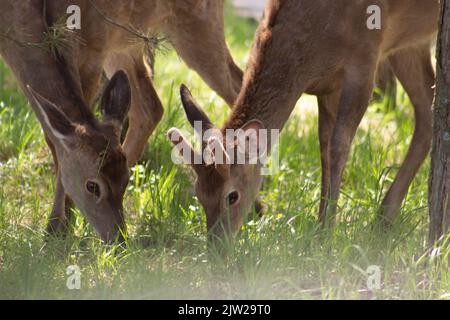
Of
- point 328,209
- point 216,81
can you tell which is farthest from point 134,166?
point 328,209

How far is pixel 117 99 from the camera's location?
653 centimetres

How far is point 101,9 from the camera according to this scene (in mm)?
7023

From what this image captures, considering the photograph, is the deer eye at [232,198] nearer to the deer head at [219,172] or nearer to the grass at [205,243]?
the deer head at [219,172]

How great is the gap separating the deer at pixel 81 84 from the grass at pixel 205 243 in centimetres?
25

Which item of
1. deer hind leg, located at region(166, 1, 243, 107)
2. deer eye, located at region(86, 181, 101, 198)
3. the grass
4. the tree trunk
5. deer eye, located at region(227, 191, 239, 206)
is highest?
deer hind leg, located at region(166, 1, 243, 107)

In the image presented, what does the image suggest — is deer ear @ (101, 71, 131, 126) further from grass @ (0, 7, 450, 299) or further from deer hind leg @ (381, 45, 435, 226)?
deer hind leg @ (381, 45, 435, 226)

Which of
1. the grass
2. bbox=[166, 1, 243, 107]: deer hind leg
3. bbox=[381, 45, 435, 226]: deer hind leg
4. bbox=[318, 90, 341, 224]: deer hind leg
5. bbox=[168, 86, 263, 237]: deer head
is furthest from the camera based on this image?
bbox=[166, 1, 243, 107]: deer hind leg

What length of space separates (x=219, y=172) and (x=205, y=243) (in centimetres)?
45

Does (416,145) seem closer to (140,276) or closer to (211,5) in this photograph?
(211,5)

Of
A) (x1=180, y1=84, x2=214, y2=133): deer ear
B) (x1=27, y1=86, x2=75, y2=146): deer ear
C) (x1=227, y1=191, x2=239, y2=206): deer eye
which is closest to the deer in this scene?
(x1=27, y1=86, x2=75, y2=146): deer ear

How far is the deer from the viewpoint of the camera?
6293mm

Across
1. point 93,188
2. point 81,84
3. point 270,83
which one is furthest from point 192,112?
point 81,84

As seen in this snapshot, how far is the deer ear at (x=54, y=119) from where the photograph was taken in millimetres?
6164

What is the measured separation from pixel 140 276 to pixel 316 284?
95cm
